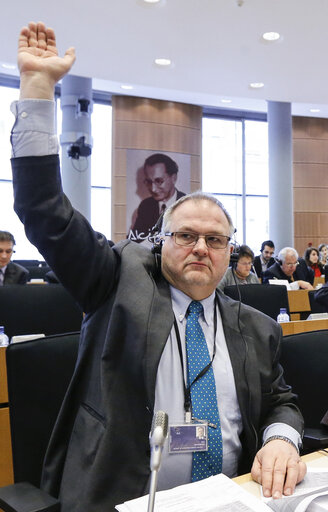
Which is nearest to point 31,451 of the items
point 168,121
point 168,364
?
point 168,364

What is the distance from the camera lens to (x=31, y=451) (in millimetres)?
1443

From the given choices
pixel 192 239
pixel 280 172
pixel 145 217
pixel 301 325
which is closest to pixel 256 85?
pixel 280 172

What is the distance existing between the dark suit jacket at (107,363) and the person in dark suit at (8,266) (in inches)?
153

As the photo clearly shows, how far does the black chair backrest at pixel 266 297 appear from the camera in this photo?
406 centimetres

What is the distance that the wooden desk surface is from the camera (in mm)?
5047

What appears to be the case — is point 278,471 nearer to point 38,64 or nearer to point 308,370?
point 308,370

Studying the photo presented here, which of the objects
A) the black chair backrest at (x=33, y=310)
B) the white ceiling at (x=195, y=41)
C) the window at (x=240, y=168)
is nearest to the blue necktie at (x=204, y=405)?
the black chair backrest at (x=33, y=310)

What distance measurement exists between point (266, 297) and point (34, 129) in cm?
321

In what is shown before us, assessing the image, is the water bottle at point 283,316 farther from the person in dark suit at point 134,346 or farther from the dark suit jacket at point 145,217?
the dark suit jacket at point 145,217

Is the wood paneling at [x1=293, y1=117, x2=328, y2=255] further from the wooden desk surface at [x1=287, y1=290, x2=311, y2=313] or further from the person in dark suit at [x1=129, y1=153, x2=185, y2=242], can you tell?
the wooden desk surface at [x1=287, y1=290, x2=311, y2=313]

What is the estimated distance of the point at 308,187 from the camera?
12711 millimetres

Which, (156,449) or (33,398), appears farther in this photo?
(33,398)

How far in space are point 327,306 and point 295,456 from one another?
3358 millimetres

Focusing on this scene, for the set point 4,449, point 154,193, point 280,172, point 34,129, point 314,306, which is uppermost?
point 280,172
